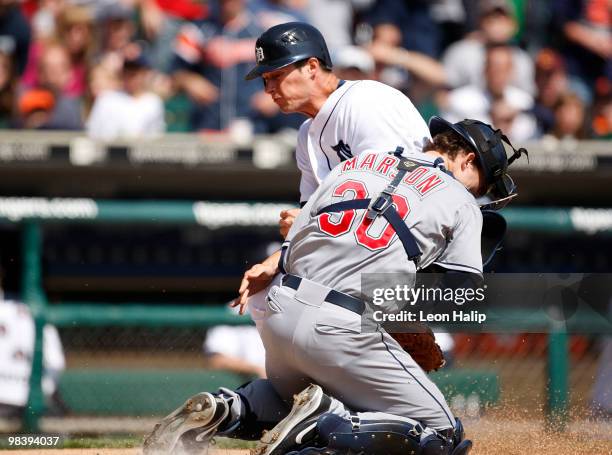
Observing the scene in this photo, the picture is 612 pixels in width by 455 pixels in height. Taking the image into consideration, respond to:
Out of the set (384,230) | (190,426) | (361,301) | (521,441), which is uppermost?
(384,230)

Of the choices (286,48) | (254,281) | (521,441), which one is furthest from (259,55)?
(521,441)

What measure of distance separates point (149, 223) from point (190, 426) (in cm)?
387

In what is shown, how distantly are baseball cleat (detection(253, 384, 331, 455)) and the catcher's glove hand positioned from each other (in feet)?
1.78

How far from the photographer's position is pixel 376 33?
8.84 m

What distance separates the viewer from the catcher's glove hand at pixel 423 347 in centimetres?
415

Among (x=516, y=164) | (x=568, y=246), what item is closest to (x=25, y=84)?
(x=516, y=164)

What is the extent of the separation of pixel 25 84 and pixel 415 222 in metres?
5.58

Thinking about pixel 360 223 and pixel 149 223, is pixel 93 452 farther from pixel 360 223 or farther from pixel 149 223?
pixel 149 223

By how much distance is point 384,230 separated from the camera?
367cm

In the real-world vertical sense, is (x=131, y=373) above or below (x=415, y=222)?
below

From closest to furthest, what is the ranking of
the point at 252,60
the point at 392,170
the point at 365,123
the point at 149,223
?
the point at 392,170 < the point at 365,123 < the point at 149,223 < the point at 252,60

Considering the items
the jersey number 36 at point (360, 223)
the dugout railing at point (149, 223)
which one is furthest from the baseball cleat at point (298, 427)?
the dugout railing at point (149, 223)

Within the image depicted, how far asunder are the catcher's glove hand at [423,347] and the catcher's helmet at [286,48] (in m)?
1.15

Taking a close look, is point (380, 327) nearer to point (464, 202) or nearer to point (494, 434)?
point (464, 202)
